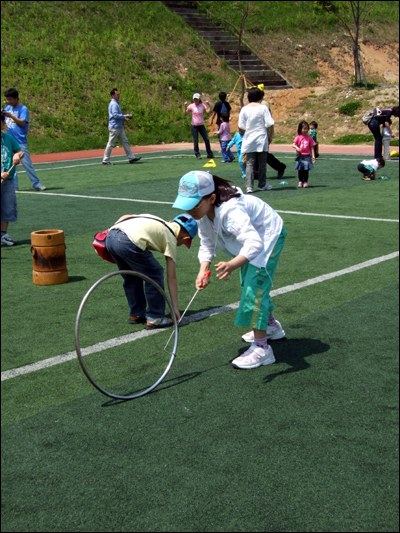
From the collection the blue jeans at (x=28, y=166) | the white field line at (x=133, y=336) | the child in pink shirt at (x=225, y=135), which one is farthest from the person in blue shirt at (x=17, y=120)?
the white field line at (x=133, y=336)

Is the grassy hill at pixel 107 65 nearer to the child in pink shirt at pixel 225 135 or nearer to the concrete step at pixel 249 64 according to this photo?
the concrete step at pixel 249 64

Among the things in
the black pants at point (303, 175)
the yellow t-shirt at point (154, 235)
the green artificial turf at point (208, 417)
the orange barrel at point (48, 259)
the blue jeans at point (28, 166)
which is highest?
the blue jeans at point (28, 166)

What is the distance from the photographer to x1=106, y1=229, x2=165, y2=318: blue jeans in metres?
5.12

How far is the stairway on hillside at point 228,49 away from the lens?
42812 millimetres

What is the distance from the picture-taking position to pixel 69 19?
39.9 metres

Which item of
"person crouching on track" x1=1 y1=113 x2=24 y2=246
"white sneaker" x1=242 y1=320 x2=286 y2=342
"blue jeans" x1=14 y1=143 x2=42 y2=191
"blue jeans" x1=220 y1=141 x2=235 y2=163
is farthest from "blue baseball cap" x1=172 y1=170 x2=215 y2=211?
"blue jeans" x1=220 y1=141 x2=235 y2=163

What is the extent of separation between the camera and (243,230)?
4242 millimetres

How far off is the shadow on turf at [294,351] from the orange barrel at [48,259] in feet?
9.33

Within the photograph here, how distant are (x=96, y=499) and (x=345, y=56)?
171 ft

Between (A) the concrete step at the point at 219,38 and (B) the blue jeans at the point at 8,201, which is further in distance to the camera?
(A) the concrete step at the point at 219,38

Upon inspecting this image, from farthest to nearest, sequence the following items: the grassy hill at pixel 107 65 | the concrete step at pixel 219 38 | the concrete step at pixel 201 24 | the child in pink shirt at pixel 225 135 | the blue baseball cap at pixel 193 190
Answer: the concrete step at pixel 201 24
the concrete step at pixel 219 38
the grassy hill at pixel 107 65
the child in pink shirt at pixel 225 135
the blue baseball cap at pixel 193 190

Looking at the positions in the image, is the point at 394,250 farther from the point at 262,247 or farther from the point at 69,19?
the point at 69,19

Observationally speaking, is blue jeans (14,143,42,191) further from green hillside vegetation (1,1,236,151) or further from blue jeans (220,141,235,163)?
green hillside vegetation (1,1,236,151)

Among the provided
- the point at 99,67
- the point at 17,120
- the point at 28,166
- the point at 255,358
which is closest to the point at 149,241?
the point at 255,358
